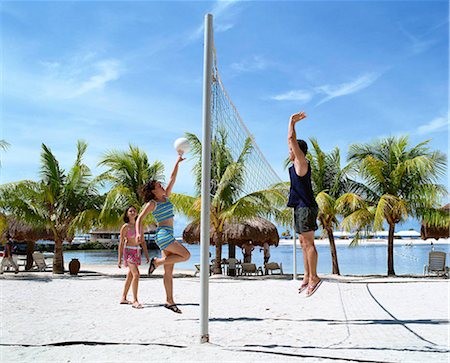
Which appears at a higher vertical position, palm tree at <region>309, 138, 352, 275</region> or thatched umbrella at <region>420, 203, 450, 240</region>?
palm tree at <region>309, 138, 352, 275</region>

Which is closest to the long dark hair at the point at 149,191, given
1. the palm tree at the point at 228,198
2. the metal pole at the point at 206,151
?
the metal pole at the point at 206,151

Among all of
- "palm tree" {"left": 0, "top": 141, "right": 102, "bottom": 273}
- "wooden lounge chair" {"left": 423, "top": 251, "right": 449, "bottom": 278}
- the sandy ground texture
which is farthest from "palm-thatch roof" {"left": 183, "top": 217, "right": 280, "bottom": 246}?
the sandy ground texture

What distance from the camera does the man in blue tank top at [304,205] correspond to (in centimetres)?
400

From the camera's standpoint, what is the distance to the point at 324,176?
18250mm

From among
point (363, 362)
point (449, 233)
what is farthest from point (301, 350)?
point (449, 233)

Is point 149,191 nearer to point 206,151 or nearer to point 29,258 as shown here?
point 206,151

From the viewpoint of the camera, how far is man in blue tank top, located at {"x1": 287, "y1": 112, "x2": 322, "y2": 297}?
4.00m

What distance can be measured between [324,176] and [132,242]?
1161 cm

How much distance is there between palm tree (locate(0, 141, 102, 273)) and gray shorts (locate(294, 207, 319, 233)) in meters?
14.0

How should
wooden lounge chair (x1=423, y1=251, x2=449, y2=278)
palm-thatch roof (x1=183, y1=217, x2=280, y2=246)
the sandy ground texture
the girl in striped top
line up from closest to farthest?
1. the sandy ground texture
2. the girl in striped top
3. wooden lounge chair (x1=423, y1=251, x2=449, y2=278)
4. palm-thatch roof (x1=183, y1=217, x2=280, y2=246)

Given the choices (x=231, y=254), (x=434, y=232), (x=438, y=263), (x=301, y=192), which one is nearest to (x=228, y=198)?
(x=231, y=254)

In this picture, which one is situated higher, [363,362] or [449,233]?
[449,233]

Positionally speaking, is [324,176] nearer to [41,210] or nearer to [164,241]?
[41,210]

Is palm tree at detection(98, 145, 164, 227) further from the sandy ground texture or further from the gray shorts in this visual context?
the gray shorts
